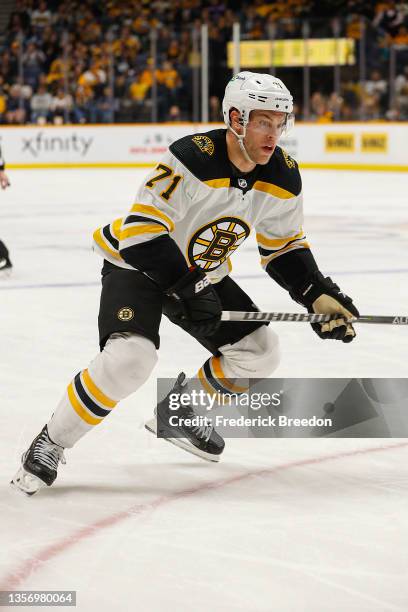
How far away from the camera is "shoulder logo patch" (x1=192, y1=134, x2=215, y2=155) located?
2.57m

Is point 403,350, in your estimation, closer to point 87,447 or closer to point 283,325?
point 283,325

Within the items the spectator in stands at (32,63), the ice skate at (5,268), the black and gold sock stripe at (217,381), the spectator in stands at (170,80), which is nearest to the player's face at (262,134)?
the black and gold sock stripe at (217,381)

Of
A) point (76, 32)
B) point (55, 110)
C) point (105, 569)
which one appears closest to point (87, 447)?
point (105, 569)

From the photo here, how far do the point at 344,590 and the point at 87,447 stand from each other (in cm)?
114

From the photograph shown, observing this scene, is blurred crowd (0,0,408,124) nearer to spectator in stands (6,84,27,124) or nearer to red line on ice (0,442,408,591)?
spectator in stands (6,84,27,124)

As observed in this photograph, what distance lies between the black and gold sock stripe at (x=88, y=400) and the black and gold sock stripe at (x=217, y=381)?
407mm

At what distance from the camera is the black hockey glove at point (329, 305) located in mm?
2693

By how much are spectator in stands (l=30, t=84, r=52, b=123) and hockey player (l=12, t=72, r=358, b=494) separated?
43.4 feet

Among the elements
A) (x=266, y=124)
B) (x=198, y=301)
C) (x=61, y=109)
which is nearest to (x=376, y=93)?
(x=61, y=109)

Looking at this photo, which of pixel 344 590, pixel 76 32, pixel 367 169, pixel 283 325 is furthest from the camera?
pixel 76 32

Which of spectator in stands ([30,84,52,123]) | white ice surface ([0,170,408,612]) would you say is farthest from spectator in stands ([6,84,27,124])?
white ice surface ([0,170,408,612])

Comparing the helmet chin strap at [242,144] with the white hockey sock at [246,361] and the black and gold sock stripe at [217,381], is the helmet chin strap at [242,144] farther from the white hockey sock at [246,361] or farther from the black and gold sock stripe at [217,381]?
the black and gold sock stripe at [217,381]

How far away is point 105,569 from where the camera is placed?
2.04 metres

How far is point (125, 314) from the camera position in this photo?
98.6 inches
